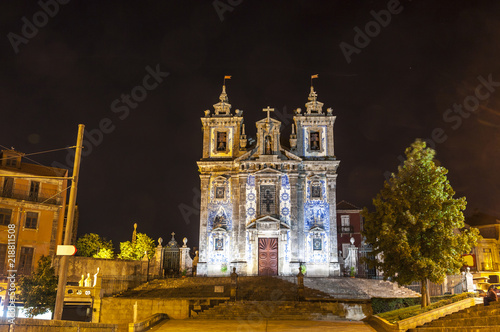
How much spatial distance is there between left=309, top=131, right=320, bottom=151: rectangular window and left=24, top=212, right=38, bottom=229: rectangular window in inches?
993

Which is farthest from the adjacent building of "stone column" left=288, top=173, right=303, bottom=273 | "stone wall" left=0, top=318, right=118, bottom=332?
"stone wall" left=0, top=318, right=118, bottom=332

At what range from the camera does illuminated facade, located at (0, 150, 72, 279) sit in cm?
3744

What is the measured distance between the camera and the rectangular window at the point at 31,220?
1535 inches

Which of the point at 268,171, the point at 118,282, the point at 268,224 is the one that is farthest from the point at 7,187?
the point at 268,224

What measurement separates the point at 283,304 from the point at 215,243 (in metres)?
14.5

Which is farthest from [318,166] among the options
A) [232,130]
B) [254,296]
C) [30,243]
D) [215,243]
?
[30,243]

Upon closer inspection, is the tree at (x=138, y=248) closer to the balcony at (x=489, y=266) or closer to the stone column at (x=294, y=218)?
the stone column at (x=294, y=218)

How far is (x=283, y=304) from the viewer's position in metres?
24.4

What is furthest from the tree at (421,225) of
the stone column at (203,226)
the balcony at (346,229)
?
the balcony at (346,229)

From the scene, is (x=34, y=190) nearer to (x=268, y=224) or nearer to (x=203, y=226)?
(x=203, y=226)

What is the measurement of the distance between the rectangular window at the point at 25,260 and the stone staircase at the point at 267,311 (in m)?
21.0

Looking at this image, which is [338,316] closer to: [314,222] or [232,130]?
[314,222]

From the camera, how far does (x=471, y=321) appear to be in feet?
51.4

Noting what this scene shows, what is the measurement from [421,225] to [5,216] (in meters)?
33.6
